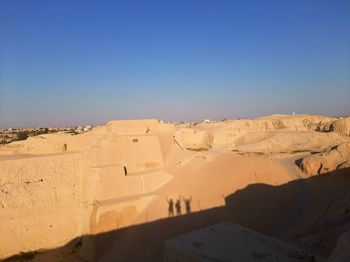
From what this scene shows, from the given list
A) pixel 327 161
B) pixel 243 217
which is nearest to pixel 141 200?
pixel 243 217

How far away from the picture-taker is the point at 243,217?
9.30 meters

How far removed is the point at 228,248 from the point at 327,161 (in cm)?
685

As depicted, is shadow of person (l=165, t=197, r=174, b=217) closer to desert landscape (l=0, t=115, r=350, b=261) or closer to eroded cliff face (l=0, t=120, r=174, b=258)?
desert landscape (l=0, t=115, r=350, b=261)

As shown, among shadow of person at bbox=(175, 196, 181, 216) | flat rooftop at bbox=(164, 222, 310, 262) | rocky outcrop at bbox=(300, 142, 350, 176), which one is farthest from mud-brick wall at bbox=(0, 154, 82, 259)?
rocky outcrop at bbox=(300, 142, 350, 176)

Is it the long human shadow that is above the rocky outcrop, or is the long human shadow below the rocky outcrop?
below

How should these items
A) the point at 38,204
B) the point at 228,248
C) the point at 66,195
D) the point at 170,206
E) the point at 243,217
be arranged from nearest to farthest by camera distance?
the point at 228,248 → the point at 243,217 → the point at 170,206 → the point at 38,204 → the point at 66,195

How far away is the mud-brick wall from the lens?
33.3 ft

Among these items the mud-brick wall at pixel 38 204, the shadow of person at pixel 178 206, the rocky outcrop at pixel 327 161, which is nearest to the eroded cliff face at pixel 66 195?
the mud-brick wall at pixel 38 204

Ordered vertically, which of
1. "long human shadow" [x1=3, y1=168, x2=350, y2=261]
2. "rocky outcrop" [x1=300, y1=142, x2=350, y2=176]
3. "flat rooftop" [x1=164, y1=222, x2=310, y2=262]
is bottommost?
"long human shadow" [x1=3, y1=168, x2=350, y2=261]

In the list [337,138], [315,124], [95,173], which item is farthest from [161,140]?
[315,124]

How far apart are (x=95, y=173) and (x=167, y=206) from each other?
2783 millimetres

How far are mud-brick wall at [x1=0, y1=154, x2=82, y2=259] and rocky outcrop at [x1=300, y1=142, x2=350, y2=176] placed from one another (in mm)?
8437

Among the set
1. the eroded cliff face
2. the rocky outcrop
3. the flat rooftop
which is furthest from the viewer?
the rocky outcrop

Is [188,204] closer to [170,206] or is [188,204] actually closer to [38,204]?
[170,206]
